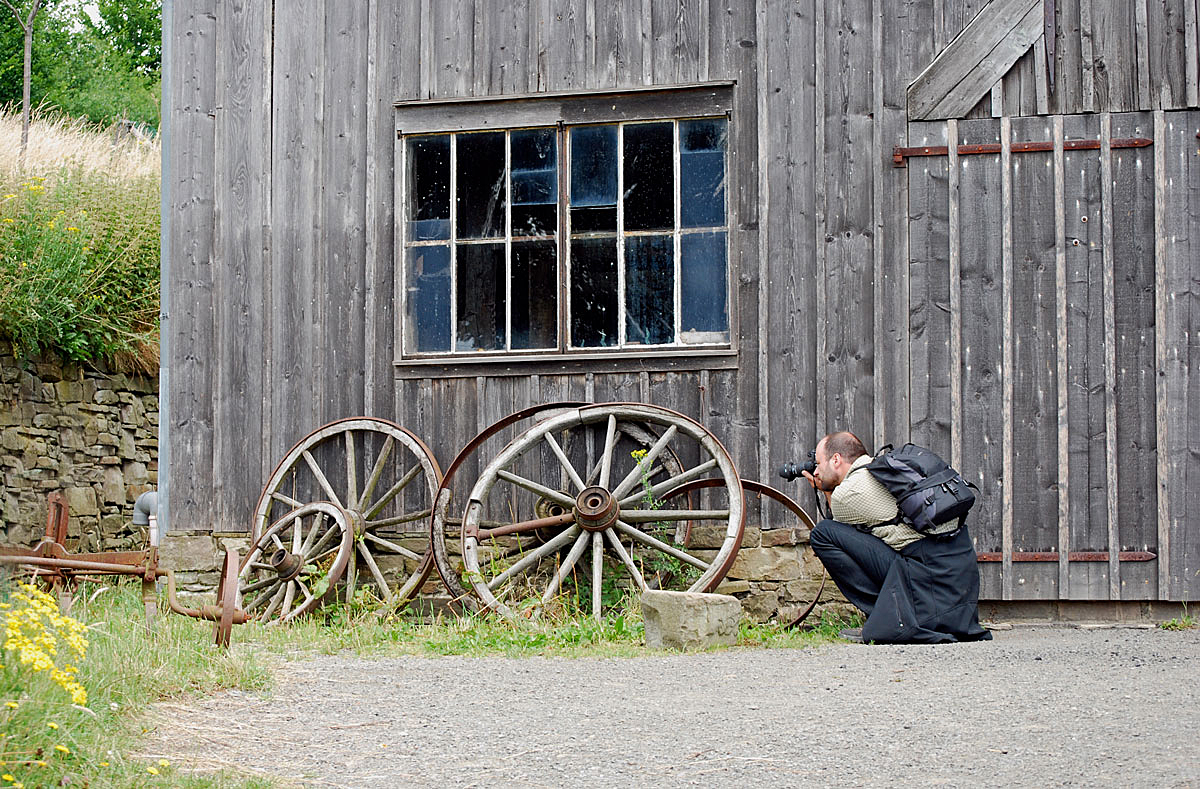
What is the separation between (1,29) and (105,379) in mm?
14870

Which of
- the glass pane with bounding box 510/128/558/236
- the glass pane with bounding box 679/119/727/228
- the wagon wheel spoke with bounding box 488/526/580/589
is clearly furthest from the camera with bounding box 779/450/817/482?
the glass pane with bounding box 510/128/558/236

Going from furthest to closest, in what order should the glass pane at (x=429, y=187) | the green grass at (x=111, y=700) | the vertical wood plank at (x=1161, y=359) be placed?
the glass pane at (x=429, y=187)
the vertical wood plank at (x=1161, y=359)
the green grass at (x=111, y=700)

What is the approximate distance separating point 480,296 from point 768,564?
2.33 m

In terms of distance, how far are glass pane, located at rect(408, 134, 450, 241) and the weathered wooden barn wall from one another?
16cm

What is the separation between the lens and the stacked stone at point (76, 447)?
10180 millimetres

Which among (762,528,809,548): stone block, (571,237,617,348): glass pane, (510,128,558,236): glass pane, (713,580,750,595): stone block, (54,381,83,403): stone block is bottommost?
(713,580,750,595): stone block

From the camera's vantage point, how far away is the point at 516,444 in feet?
23.6

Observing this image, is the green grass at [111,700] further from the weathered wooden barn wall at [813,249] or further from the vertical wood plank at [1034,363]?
the vertical wood plank at [1034,363]

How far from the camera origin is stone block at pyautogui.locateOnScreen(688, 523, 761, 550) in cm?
718

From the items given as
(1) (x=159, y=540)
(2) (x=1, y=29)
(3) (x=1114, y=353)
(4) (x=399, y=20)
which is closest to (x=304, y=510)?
(1) (x=159, y=540)

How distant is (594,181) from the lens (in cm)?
747

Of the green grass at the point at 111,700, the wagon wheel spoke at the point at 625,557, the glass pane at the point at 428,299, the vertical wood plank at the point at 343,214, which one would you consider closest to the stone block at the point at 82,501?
the vertical wood plank at the point at 343,214

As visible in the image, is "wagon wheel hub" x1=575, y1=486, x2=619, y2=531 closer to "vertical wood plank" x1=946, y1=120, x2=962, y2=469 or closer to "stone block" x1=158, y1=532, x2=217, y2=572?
"vertical wood plank" x1=946, y1=120, x2=962, y2=469

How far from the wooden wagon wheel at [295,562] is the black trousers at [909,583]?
2.88 m
